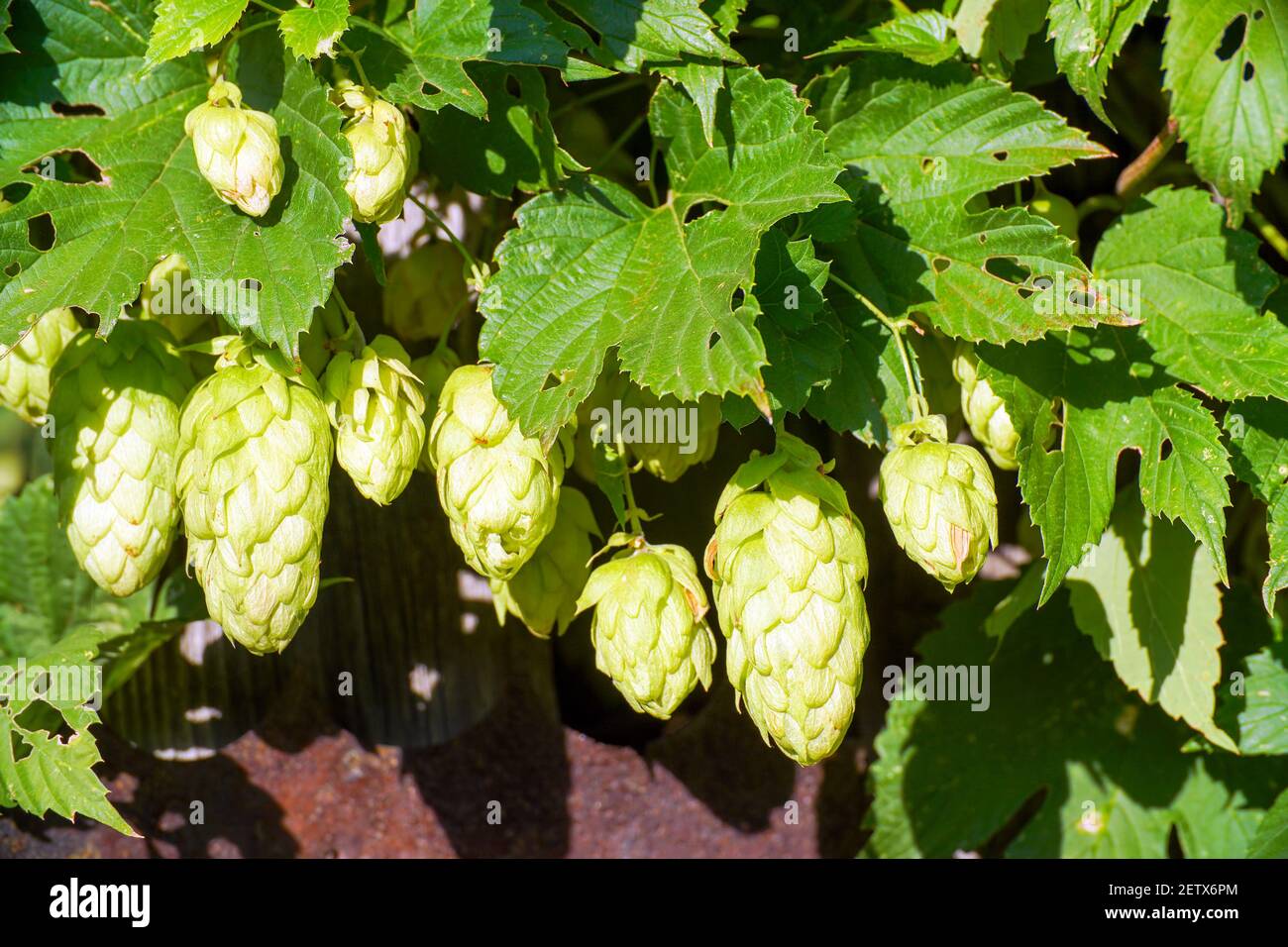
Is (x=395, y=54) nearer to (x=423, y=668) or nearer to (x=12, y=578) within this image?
(x=423, y=668)

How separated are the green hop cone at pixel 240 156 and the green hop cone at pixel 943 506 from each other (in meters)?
0.73

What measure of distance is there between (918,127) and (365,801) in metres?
1.35

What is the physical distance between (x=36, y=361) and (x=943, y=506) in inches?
44.0

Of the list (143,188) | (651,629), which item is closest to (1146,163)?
(651,629)

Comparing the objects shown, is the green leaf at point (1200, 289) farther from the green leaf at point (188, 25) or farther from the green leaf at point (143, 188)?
the green leaf at point (188, 25)

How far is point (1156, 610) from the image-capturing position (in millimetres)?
1591

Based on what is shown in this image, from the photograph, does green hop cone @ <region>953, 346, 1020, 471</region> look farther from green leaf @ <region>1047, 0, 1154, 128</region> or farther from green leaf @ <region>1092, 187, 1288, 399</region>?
green leaf @ <region>1047, 0, 1154, 128</region>

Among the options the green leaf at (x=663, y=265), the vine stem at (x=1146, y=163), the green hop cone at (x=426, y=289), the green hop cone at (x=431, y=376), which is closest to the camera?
the green leaf at (x=663, y=265)

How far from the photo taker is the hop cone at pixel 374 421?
123cm

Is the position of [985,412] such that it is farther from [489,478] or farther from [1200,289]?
[489,478]

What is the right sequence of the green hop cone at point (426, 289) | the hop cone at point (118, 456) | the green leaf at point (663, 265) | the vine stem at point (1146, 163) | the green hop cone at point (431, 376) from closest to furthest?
the green leaf at point (663, 265), the hop cone at point (118, 456), the green hop cone at point (431, 376), the vine stem at point (1146, 163), the green hop cone at point (426, 289)

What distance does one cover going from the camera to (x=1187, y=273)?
1.45 m

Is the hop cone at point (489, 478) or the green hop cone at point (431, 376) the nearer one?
the hop cone at point (489, 478)

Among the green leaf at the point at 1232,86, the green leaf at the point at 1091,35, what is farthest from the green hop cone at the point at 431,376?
the green leaf at the point at 1232,86
